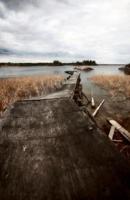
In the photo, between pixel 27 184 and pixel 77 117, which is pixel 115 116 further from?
pixel 27 184

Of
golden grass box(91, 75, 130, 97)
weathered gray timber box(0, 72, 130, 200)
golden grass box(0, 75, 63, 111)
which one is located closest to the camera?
weathered gray timber box(0, 72, 130, 200)

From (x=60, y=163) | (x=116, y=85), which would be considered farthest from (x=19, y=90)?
(x=60, y=163)

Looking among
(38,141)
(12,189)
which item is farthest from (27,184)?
(38,141)

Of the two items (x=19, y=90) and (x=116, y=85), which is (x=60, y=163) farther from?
(x=116, y=85)

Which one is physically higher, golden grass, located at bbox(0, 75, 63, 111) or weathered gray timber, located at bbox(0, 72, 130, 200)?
weathered gray timber, located at bbox(0, 72, 130, 200)

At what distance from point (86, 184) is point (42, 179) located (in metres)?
0.49

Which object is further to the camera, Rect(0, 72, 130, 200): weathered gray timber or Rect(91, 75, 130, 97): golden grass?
Rect(91, 75, 130, 97): golden grass

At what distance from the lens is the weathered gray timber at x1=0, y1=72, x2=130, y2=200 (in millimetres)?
1777

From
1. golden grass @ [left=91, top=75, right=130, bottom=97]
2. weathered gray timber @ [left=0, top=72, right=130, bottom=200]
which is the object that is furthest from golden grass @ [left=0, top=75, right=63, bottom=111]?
weathered gray timber @ [left=0, top=72, right=130, bottom=200]

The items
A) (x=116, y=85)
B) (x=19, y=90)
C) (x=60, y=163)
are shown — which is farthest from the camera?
(x=116, y=85)

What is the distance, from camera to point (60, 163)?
7.07ft

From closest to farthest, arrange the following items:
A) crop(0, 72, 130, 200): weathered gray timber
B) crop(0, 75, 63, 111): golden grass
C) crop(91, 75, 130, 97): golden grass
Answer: crop(0, 72, 130, 200): weathered gray timber
crop(0, 75, 63, 111): golden grass
crop(91, 75, 130, 97): golden grass

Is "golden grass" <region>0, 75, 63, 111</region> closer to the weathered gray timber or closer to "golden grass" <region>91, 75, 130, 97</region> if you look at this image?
"golden grass" <region>91, 75, 130, 97</region>

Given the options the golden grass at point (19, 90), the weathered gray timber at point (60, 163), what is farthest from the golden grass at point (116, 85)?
the weathered gray timber at point (60, 163)
